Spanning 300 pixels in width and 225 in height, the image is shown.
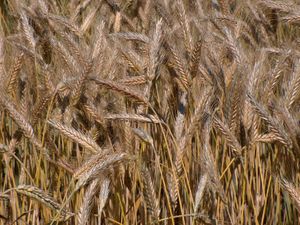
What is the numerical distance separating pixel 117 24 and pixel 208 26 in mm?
392

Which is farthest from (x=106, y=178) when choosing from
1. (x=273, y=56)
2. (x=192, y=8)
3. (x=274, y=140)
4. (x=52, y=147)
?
(x=192, y=8)

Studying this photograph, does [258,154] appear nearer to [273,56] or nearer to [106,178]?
[273,56]

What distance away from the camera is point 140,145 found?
2557 millimetres

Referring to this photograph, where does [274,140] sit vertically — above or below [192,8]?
below

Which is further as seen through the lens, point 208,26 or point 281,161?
point 208,26

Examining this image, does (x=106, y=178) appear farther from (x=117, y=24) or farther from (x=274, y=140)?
(x=117, y=24)

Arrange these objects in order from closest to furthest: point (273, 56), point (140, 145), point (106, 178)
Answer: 1. point (106, 178)
2. point (140, 145)
3. point (273, 56)

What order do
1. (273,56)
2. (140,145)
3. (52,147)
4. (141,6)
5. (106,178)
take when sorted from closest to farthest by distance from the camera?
(106,178) → (52,147) → (140,145) → (273,56) → (141,6)

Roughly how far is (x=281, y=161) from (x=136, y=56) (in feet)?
1.92

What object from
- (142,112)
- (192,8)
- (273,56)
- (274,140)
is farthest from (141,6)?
(274,140)

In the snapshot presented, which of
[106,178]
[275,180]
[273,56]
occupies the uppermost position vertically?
[273,56]

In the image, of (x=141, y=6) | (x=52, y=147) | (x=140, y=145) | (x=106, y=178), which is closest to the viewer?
(x=106, y=178)

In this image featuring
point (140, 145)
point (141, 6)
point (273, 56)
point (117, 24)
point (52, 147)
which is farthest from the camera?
point (141, 6)

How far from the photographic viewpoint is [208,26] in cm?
280
